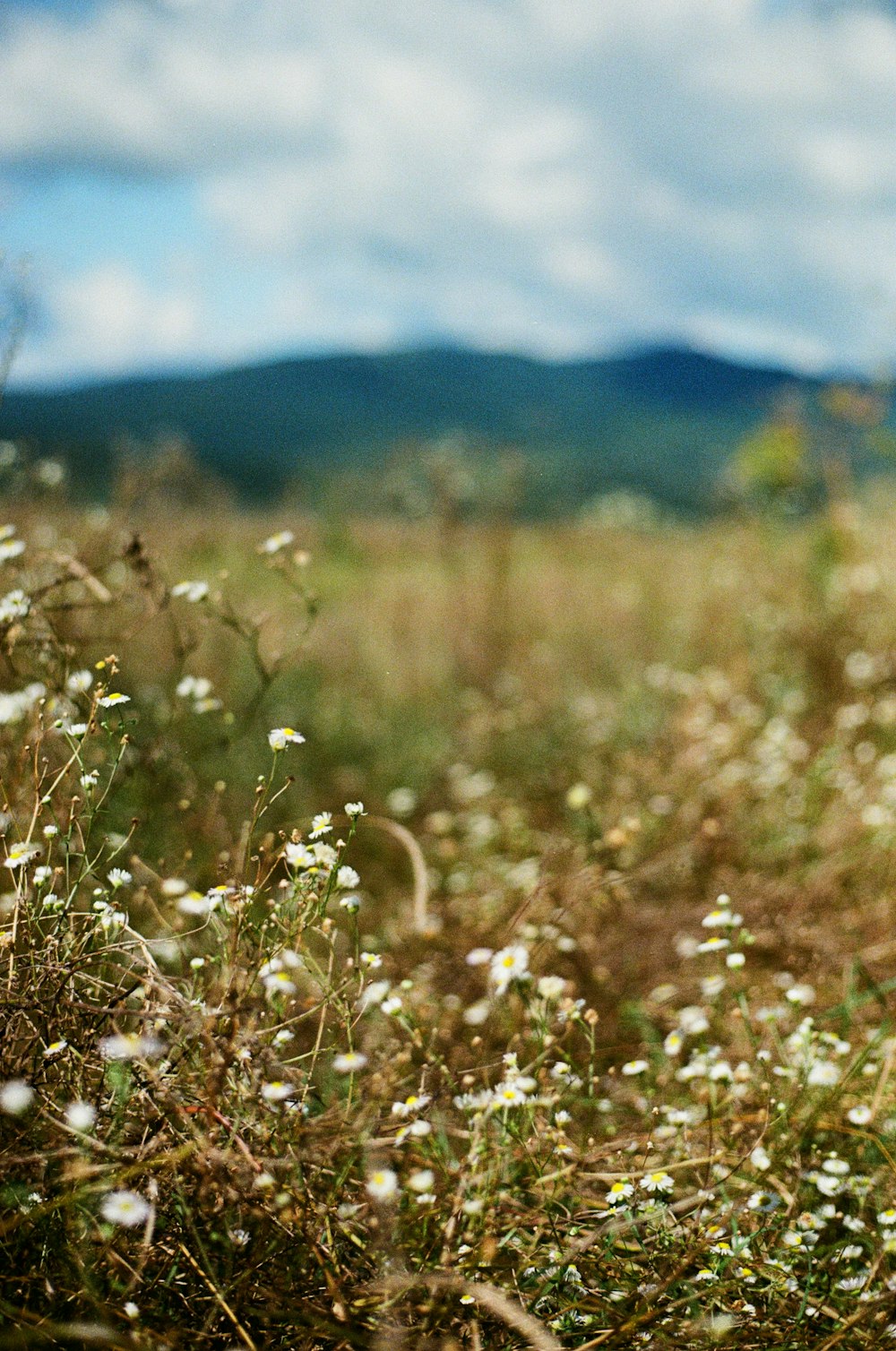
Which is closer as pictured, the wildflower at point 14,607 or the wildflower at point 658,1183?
the wildflower at point 658,1183

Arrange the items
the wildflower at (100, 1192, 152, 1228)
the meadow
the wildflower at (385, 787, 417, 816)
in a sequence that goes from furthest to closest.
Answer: the wildflower at (385, 787, 417, 816), the meadow, the wildflower at (100, 1192, 152, 1228)

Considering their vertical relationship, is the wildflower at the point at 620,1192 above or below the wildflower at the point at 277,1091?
below

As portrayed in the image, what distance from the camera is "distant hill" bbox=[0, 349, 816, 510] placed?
239ft

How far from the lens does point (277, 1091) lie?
142 centimetres

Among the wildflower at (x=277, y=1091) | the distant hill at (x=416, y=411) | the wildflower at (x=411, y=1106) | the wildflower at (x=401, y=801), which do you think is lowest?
the distant hill at (x=416, y=411)

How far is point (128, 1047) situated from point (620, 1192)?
30.3 inches

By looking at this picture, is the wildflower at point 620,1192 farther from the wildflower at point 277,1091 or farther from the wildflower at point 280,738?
the wildflower at point 280,738

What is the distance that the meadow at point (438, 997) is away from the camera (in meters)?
1.39

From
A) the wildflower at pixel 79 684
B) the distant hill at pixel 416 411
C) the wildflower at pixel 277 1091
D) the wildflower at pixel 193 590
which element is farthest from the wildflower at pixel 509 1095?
the distant hill at pixel 416 411

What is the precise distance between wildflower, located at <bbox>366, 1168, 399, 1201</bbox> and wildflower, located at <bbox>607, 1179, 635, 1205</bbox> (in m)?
0.36

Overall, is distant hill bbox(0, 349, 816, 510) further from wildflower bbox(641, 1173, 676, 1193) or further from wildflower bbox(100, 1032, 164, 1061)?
wildflower bbox(641, 1173, 676, 1193)

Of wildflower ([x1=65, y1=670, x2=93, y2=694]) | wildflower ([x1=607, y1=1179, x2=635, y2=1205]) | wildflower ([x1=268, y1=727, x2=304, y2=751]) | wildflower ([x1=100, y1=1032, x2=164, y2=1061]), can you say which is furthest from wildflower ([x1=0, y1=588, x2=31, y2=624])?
wildflower ([x1=607, y1=1179, x2=635, y2=1205])

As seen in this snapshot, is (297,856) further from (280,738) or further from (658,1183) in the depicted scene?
(658,1183)

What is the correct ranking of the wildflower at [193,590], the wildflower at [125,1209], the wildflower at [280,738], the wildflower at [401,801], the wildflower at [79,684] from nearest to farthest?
1. the wildflower at [125,1209]
2. the wildflower at [280,738]
3. the wildflower at [79,684]
4. the wildflower at [193,590]
5. the wildflower at [401,801]
